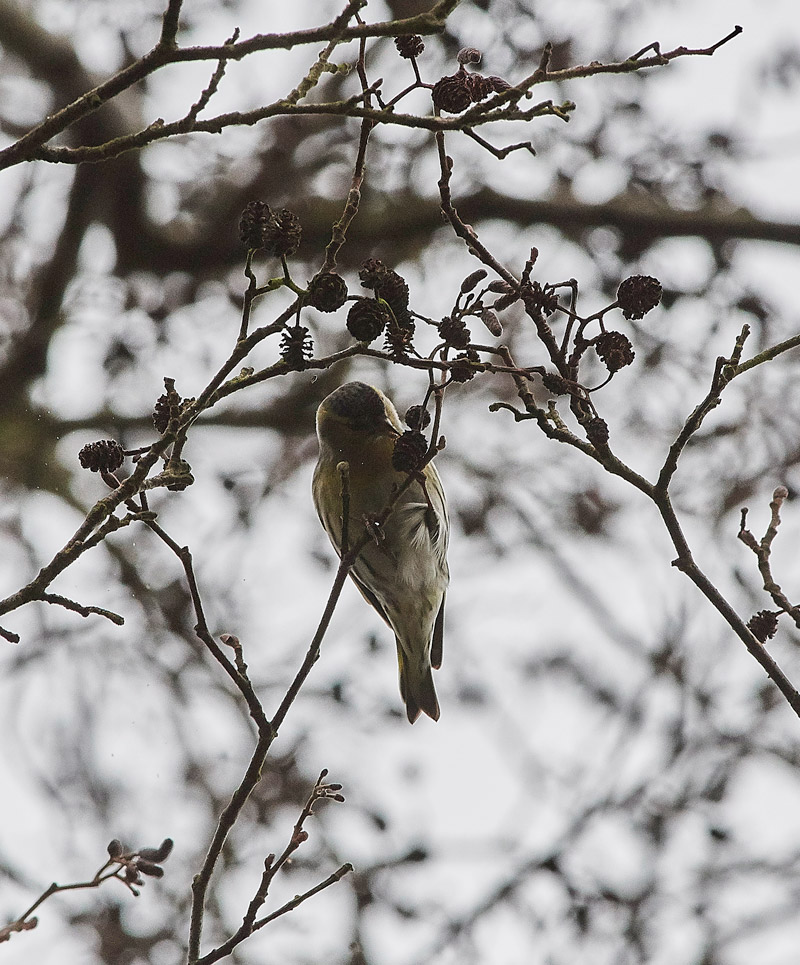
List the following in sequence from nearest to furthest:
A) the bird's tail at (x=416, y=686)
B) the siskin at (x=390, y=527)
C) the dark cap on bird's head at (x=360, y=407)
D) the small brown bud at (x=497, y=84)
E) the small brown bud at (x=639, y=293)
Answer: the small brown bud at (x=497, y=84), the small brown bud at (x=639, y=293), the dark cap on bird's head at (x=360, y=407), the siskin at (x=390, y=527), the bird's tail at (x=416, y=686)

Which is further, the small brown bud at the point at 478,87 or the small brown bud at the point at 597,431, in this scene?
the small brown bud at the point at 597,431

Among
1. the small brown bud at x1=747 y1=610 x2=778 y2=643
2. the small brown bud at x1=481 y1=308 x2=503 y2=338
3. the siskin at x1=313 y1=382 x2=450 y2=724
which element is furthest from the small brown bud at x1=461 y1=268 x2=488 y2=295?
the siskin at x1=313 y1=382 x2=450 y2=724

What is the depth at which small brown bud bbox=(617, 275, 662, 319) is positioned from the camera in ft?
6.84

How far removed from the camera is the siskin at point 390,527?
3.76 meters

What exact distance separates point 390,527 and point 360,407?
0.59 m

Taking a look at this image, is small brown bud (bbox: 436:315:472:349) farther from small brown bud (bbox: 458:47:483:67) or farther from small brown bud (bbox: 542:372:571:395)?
small brown bud (bbox: 458:47:483:67)

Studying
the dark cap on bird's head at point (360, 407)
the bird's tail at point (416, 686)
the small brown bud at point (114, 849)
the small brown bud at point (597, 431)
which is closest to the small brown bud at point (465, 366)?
the small brown bud at point (597, 431)

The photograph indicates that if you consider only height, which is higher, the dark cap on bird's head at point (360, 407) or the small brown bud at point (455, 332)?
the dark cap on bird's head at point (360, 407)

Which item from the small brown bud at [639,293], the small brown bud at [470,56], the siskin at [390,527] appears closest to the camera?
the small brown bud at [470,56]

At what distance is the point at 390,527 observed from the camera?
4.07 m

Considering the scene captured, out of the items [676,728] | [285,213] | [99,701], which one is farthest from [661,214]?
[285,213]

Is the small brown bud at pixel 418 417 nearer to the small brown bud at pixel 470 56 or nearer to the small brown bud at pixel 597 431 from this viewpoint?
the small brown bud at pixel 597 431

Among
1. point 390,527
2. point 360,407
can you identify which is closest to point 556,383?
point 360,407

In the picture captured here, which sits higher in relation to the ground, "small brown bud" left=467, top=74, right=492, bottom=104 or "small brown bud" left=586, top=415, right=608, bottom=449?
"small brown bud" left=467, top=74, right=492, bottom=104
